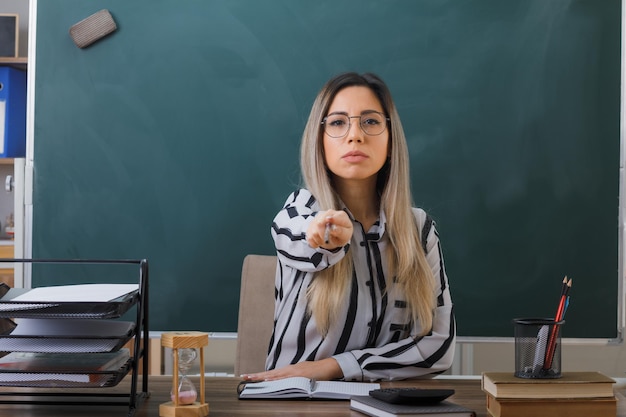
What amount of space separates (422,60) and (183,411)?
180cm

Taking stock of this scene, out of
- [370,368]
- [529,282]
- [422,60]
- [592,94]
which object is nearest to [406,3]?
[422,60]

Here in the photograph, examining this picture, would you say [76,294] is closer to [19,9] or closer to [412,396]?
[412,396]

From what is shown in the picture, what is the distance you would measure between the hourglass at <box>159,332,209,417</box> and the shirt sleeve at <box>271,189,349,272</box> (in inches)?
18.5

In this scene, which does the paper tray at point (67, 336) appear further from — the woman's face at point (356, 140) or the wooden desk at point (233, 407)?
the woman's face at point (356, 140)

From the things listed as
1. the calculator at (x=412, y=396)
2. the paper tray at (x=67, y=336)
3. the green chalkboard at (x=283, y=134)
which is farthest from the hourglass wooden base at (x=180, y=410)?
the green chalkboard at (x=283, y=134)

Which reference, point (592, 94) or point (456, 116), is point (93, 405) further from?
point (592, 94)

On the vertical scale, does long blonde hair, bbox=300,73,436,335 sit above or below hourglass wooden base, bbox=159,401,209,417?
above

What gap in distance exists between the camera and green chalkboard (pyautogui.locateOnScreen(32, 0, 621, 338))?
8.50 ft

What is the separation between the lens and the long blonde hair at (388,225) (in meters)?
1.69

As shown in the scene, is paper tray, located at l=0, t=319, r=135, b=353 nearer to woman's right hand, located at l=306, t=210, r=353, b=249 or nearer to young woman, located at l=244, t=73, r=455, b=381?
woman's right hand, located at l=306, t=210, r=353, b=249

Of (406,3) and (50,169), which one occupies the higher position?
(406,3)

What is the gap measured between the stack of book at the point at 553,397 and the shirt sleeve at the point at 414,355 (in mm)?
546

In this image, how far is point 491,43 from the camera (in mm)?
2596

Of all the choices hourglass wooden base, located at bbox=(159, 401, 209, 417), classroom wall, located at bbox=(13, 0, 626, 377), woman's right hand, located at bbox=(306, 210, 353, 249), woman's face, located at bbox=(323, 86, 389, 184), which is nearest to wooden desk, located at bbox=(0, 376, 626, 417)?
hourglass wooden base, located at bbox=(159, 401, 209, 417)
